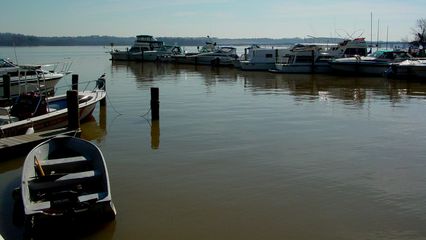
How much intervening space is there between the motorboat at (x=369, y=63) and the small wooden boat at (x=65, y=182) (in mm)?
34123

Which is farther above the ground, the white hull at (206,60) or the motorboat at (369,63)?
the white hull at (206,60)

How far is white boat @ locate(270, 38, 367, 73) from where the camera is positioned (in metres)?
43.9

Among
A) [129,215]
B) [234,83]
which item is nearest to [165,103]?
[234,83]

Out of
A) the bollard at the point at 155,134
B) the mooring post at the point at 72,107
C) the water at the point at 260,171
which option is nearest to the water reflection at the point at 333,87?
the water at the point at 260,171

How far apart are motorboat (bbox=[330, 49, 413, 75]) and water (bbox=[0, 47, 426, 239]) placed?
18114mm

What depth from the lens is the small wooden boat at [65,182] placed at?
311 inches

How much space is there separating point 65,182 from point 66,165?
1.11 meters

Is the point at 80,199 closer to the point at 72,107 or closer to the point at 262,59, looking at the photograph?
the point at 72,107

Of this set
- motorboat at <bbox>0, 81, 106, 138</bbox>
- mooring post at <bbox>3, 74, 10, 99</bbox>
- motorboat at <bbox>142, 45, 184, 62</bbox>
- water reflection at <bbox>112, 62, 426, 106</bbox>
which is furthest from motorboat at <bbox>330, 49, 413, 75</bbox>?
motorboat at <bbox>0, 81, 106, 138</bbox>

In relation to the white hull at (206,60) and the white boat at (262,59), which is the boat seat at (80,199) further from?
the white hull at (206,60)

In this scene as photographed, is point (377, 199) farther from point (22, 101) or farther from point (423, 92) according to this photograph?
point (423, 92)

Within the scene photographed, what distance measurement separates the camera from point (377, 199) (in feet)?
32.1

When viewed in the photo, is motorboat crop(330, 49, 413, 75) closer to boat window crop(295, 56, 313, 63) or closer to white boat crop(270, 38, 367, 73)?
white boat crop(270, 38, 367, 73)

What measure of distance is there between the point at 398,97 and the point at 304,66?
1691 cm
